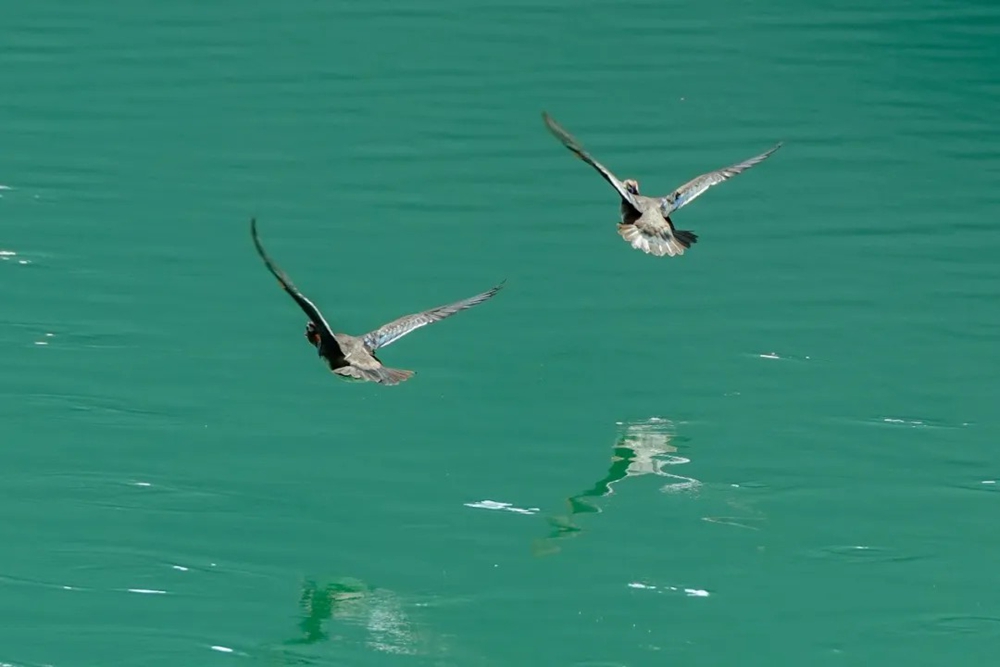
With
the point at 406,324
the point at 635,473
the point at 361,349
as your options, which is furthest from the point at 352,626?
the point at 635,473

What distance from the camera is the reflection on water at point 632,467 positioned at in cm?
846

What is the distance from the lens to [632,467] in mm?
9117

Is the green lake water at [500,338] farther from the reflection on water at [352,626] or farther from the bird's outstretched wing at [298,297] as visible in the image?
the bird's outstretched wing at [298,297]

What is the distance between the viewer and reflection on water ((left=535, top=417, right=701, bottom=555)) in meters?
8.46

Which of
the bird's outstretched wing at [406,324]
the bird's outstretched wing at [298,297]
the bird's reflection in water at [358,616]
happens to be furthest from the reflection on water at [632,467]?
the bird's outstretched wing at [298,297]

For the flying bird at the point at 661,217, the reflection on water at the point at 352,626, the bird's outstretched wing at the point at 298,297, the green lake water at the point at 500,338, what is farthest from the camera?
the flying bird at the point at 661,217

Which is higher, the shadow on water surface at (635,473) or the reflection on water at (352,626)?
the shadow on water surface at (635,473)

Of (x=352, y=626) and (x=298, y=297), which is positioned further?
(x=352, y=626)

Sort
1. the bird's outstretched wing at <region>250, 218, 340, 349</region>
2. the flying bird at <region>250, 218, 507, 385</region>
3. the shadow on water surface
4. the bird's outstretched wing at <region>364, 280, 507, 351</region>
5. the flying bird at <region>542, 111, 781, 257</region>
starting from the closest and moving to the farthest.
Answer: the bird's outstretched wing at <region>250, 218, 340, 349</region> → the flying bird at <region>250, 218, 507, 385</region> → the bird's outstretched wing at <region>364, 280, 507, 351</region> → the shadow on water surface → the flying bird at <region>542, 111, 781, 257</region>

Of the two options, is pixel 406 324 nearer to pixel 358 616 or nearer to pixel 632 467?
pixel 358 616

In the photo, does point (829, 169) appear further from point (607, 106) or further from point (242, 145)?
point (242, 145)

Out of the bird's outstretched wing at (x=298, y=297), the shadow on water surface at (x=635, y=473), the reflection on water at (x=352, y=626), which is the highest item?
the bird's outstretched wing at (x=298, y=297)

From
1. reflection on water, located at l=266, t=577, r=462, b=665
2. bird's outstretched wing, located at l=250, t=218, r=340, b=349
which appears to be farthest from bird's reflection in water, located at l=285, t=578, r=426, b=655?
bird's outstretched wing, located at l=250, t=218, r=340, b=349

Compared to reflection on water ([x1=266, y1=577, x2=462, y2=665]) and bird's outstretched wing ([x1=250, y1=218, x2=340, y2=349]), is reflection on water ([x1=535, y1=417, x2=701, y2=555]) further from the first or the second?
bird's outstretched wing ([x1=250, y1=218, x2=340, y2=349])
